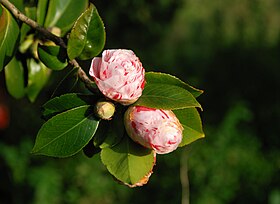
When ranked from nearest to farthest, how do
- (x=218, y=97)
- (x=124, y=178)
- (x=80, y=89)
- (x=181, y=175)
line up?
(x=124, y=178), (x=80, y=89), (x=181, y=175), (x=218, y=97)

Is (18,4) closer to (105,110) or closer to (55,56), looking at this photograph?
(55,56)

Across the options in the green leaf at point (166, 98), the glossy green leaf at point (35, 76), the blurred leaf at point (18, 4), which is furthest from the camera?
the glossy green leaf at point (35, 76)

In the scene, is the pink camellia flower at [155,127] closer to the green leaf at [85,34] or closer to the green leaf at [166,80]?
the green leaf at [166,80]

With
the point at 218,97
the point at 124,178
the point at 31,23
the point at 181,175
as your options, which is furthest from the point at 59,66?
the point at 218,97

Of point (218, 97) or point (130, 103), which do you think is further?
point (218, 97)

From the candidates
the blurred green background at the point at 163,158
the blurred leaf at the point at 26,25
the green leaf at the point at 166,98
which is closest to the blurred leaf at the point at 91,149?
the green leaf at the point at 166,98

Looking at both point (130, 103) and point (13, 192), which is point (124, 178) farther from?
point (13, 192)
